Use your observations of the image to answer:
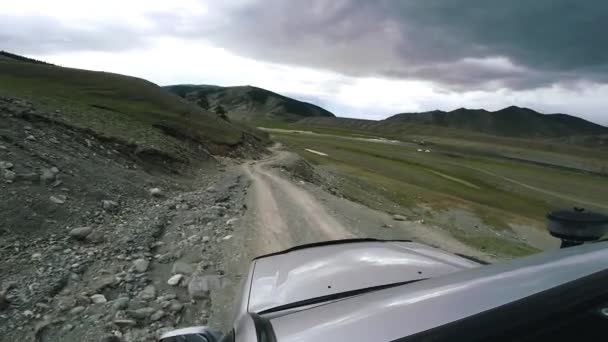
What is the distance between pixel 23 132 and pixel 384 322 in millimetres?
15000

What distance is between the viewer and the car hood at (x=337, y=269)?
332 centimetres

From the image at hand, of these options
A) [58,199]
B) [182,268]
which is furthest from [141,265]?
[58,199]

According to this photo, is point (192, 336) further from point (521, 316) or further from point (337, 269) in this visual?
point (521, 316)

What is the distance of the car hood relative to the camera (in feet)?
10.9

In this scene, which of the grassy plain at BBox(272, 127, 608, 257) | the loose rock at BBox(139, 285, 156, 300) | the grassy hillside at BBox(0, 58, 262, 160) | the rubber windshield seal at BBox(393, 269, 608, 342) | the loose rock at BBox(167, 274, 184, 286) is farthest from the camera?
the grassy plain at BBox(272, 127, 608, 257)

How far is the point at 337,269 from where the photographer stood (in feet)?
12.2

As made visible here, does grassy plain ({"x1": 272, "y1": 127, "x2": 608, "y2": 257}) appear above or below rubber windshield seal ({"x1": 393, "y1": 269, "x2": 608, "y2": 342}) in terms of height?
below

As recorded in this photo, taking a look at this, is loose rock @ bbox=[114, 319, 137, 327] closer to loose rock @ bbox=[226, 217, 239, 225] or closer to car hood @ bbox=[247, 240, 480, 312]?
car hood @ bbox=[247, 240, 480, 312]

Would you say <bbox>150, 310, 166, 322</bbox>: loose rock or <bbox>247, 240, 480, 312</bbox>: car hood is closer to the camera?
<bbox>247, 240, 480, 312</bbox>: car hood

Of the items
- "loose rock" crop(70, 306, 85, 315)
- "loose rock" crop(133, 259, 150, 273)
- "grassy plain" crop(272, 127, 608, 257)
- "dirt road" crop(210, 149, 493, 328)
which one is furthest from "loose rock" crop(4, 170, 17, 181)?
"grassy plain" crop(272, 127, 608, 257)

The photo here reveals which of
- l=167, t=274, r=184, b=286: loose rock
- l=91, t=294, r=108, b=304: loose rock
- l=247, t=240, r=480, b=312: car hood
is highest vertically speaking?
l=247, t=240, r=480, b=312: car hood

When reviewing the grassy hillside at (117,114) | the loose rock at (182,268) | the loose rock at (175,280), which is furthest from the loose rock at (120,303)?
the grassy hillside at (117,114)

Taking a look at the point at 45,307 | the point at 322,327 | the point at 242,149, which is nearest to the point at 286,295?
the point at 322,327

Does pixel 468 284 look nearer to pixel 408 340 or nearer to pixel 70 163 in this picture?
pixel 408 340
